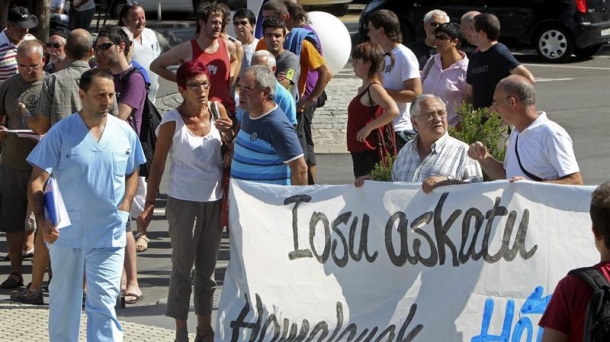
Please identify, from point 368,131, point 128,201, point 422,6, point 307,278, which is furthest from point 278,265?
point 422,6

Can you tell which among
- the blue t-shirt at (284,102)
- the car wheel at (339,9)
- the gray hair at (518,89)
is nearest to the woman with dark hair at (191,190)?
the blue t-shirt at (284,102)

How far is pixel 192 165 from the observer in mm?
7348

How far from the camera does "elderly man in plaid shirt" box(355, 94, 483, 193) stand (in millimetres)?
6617

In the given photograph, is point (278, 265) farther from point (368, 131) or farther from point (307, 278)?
point (368, 131)

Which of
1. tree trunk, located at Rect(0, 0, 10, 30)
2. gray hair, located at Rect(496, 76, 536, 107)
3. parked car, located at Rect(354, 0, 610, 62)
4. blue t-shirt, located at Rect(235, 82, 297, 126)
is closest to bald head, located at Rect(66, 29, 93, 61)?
blue t-shirt, located at Rect(235, 82, 297, 126)

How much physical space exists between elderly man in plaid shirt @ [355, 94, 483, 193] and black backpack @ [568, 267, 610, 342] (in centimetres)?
249

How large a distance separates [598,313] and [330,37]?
30.4 feet

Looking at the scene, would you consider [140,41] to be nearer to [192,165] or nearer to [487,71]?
[487,71]

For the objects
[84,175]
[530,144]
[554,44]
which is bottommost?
[554,44]

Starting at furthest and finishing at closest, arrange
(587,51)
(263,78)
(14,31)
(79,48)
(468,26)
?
(587,51)
(14,31)
(468,26)
(79,48)
(263,78)

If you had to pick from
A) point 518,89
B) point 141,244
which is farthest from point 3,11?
point 518,89

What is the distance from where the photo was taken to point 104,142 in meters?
6.77

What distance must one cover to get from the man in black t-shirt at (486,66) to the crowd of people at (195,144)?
0.01 meters

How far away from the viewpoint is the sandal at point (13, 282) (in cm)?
893
